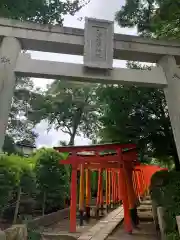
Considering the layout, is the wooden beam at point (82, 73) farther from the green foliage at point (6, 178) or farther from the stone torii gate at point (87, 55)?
the green foliage at point (6, 178)

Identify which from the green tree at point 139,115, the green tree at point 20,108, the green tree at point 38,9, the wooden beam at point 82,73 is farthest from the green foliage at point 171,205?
the green tree at point 20,108

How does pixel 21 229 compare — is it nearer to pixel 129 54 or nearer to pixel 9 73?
pixel 9 73

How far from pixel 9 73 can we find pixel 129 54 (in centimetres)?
285

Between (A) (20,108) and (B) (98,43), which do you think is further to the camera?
(A) (20,108)

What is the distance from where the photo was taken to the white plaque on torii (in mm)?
6809

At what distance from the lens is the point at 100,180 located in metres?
15.2

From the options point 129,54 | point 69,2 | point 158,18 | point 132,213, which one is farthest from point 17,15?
point 132,213

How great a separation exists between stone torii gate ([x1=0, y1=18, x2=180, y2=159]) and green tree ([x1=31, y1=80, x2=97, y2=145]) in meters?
22.9

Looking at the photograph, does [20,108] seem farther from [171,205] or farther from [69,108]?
[171,205]

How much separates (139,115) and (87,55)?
3.91 metres

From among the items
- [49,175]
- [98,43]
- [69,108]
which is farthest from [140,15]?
[69,108]

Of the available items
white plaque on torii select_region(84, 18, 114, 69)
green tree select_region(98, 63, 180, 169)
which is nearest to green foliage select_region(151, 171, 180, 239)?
green tree select_region(98, 63, 180, 169)

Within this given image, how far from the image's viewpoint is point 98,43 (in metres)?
6.95

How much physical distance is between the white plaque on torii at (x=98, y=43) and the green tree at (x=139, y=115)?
3113mm
